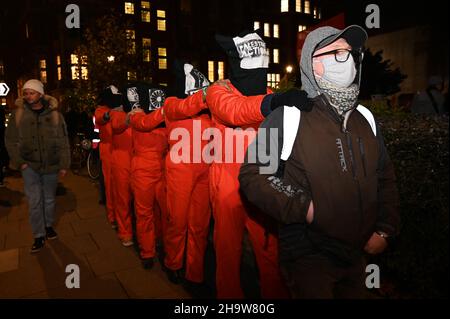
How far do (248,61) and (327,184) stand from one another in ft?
5.21

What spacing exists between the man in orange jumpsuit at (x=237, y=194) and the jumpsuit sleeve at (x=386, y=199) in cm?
101

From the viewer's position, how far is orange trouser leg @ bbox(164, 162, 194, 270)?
385 centimetres

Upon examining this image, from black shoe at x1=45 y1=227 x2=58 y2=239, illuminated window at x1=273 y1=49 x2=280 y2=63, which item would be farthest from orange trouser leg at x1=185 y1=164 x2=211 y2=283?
illuminated window at x1=273 y1=49 x2=280 y2=63

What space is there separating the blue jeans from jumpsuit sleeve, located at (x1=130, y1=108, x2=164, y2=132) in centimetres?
184

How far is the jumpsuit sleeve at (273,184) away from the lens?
6.25 feet

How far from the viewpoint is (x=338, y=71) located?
211 centimetres

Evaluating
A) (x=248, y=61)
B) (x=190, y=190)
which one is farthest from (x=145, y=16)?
(x=248, y=61)

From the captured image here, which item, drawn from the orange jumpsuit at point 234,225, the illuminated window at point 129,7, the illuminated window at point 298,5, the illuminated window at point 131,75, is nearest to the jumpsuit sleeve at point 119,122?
the orange jumpsuit at point 234,225

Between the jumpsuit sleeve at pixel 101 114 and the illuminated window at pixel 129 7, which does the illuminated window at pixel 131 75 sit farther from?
the illuminated window at pixel 129 7

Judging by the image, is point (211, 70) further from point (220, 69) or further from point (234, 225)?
point (234, 225)

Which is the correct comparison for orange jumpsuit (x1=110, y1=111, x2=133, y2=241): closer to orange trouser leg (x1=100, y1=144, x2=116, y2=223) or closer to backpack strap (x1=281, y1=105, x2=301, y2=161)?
orange trouser leg (x1=100, y1=144, x2=116, y2=223)

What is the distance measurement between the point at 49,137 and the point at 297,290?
14.4 feet

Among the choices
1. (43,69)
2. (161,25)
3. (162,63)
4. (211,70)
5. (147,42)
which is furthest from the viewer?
(211,70)

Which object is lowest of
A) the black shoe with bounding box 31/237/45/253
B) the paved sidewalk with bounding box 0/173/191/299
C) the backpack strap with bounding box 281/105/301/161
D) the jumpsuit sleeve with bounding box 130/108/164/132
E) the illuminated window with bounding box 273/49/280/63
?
the paved sidewalk with bounding box 0/173/191/299
